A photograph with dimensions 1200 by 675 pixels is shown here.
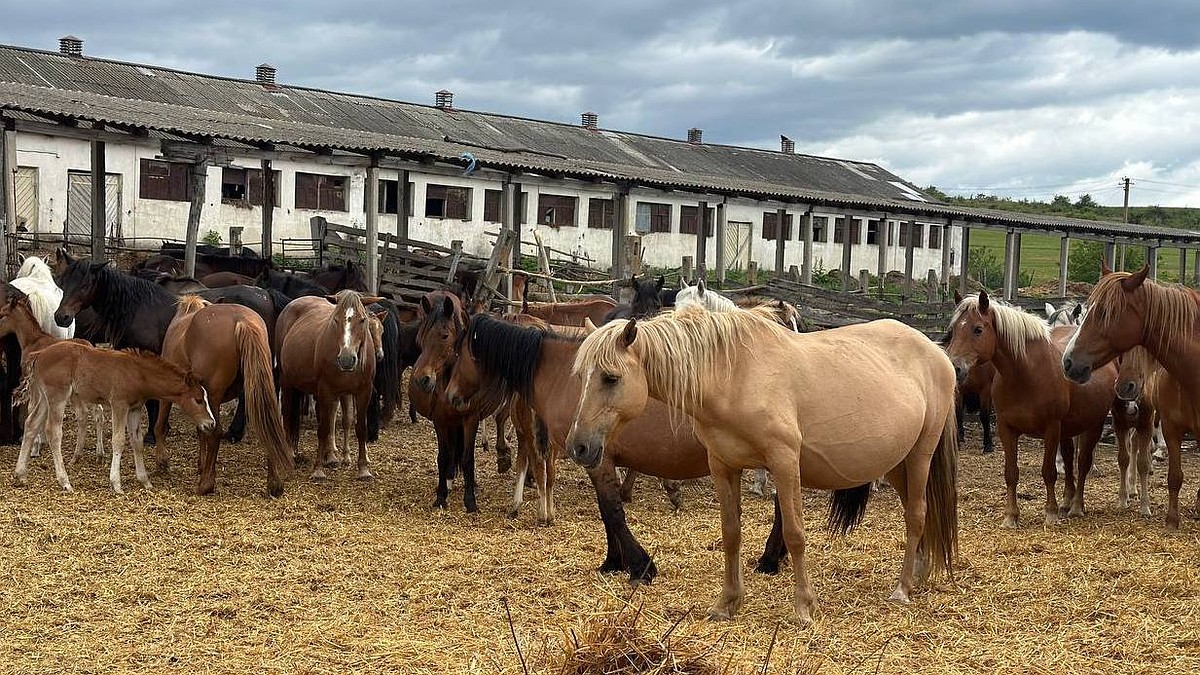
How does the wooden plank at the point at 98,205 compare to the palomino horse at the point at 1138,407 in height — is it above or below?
above

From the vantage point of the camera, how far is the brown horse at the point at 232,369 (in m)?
8.72

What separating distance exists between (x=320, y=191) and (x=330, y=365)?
22.2 metres

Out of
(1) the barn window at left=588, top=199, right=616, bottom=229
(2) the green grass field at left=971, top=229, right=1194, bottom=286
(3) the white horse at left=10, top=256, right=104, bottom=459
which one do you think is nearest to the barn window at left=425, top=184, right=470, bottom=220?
(1) the barn window at left=588, top=199, right=616, bottom=229

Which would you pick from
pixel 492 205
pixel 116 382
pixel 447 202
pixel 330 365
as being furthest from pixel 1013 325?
pixel 492 205

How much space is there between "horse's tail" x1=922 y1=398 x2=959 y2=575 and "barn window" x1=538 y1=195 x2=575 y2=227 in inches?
1127

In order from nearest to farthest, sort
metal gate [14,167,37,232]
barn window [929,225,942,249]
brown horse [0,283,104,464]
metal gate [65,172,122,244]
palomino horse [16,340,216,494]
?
1. palomino horse [16,340,216,494]
2. brown horse [0,283,104,464]
3. metal gate [14,167,37,232]
4. metal gate [65,172,122,244]
5. barn window [929,225,942,249]

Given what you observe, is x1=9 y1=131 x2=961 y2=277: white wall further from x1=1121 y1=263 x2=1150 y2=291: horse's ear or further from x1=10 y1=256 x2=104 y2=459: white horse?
x1=1121 y1=263 x2=1150 y2=291: horse's ear

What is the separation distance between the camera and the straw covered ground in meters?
4.96

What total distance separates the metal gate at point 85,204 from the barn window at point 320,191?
4.73m

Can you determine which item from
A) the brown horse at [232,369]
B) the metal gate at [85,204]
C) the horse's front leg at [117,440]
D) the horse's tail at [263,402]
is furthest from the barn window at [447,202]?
the horse's front leg at [117,440]

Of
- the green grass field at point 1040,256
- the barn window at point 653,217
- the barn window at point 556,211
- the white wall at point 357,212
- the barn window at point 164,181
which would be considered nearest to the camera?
the white wall at point 357,212

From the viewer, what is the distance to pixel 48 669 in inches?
189

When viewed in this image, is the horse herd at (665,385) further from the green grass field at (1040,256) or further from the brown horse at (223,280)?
the green grass field at (1040,256)

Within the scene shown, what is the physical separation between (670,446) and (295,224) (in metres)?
25.0
